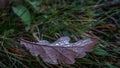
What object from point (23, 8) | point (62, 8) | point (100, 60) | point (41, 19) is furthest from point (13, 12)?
point (100, 60)

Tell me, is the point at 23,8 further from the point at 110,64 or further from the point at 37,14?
the point at 110,64

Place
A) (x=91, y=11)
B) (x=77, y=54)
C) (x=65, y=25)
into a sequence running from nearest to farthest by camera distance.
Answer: (x=77, y=54) → (x=65, y=25) → (x=91, y=11)

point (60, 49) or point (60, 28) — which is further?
point (60, 28)

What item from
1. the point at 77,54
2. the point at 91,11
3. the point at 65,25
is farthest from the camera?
the point at 91,11

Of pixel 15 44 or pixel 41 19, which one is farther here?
Result: pixel 41 19
